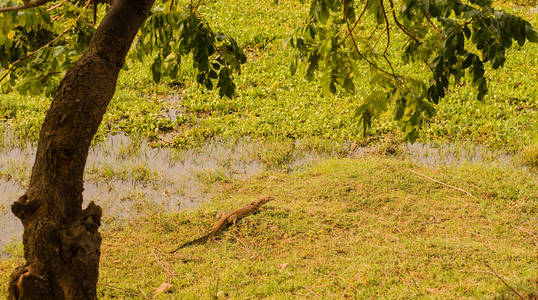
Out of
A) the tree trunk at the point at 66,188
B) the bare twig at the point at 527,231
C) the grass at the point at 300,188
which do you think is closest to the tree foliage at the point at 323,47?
the tree trunk at the point at 66,188

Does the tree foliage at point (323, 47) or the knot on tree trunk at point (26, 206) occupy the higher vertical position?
the tree foliage at point (323, 47)

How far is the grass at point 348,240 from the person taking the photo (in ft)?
13.4

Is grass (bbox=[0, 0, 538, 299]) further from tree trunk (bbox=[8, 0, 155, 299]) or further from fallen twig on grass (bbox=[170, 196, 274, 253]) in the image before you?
tree trunk (bbox=[8, 0, 155, 299])

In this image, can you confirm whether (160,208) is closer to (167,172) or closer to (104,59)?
(167,172)

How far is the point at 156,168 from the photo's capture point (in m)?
6.95

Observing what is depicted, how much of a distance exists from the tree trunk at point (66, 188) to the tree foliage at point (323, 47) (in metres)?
0.49

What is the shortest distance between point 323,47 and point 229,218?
2.04 metres

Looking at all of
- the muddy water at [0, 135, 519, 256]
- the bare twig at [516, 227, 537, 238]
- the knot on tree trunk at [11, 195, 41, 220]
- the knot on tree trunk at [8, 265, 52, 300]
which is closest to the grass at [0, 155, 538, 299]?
the bare twig at [516, 227, 537, 238]

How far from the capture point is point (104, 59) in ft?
9.13

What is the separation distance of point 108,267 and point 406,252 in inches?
95.3

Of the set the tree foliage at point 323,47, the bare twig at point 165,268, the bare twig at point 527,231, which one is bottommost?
the bare twig at point 165,268

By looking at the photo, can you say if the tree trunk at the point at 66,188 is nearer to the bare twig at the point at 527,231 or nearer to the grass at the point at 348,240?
the grass at the point at 348,240

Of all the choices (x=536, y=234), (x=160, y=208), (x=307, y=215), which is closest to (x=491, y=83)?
(x=536, y=234)

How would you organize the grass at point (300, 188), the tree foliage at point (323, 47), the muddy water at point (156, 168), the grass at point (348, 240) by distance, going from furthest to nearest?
1. the muddy water at point (156, 168)
2. the grass at point (300, 188)
3. the grass at point (348, 240)
4. the tree foliage at point (323, 47)
